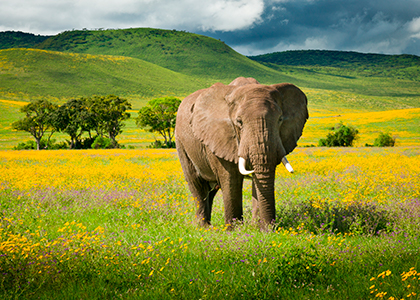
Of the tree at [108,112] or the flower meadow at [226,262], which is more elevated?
the tree at [108,112]

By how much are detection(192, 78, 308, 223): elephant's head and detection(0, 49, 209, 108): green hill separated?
13853 centimetres

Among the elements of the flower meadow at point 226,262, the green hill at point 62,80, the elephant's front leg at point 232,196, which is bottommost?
the flower meadow at point 226,262

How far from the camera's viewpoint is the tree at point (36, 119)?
2303 inches

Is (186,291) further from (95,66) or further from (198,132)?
(95,66)

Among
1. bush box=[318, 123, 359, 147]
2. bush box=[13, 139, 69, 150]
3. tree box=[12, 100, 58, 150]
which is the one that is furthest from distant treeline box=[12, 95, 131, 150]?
bush box=[318, 123, 359, 147]

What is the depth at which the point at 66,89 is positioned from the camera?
15138 centimetres

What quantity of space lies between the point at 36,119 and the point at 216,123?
6165 centimetres

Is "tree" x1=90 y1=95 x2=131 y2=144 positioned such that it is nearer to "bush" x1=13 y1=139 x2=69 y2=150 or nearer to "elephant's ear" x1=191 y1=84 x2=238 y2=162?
"bush" x1=13 y1=139 x2=69 y2=150

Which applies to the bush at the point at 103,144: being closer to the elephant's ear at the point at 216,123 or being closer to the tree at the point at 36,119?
the tree at the point at 36,119

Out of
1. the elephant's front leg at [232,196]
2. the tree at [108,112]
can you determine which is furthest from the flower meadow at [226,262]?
the tree at [108,112]

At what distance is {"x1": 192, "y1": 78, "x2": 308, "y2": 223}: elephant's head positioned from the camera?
5602mm

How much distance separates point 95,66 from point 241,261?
21164 centimetres

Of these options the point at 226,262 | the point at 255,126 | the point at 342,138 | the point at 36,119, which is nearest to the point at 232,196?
the point at 255,126

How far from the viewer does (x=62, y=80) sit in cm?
16262
